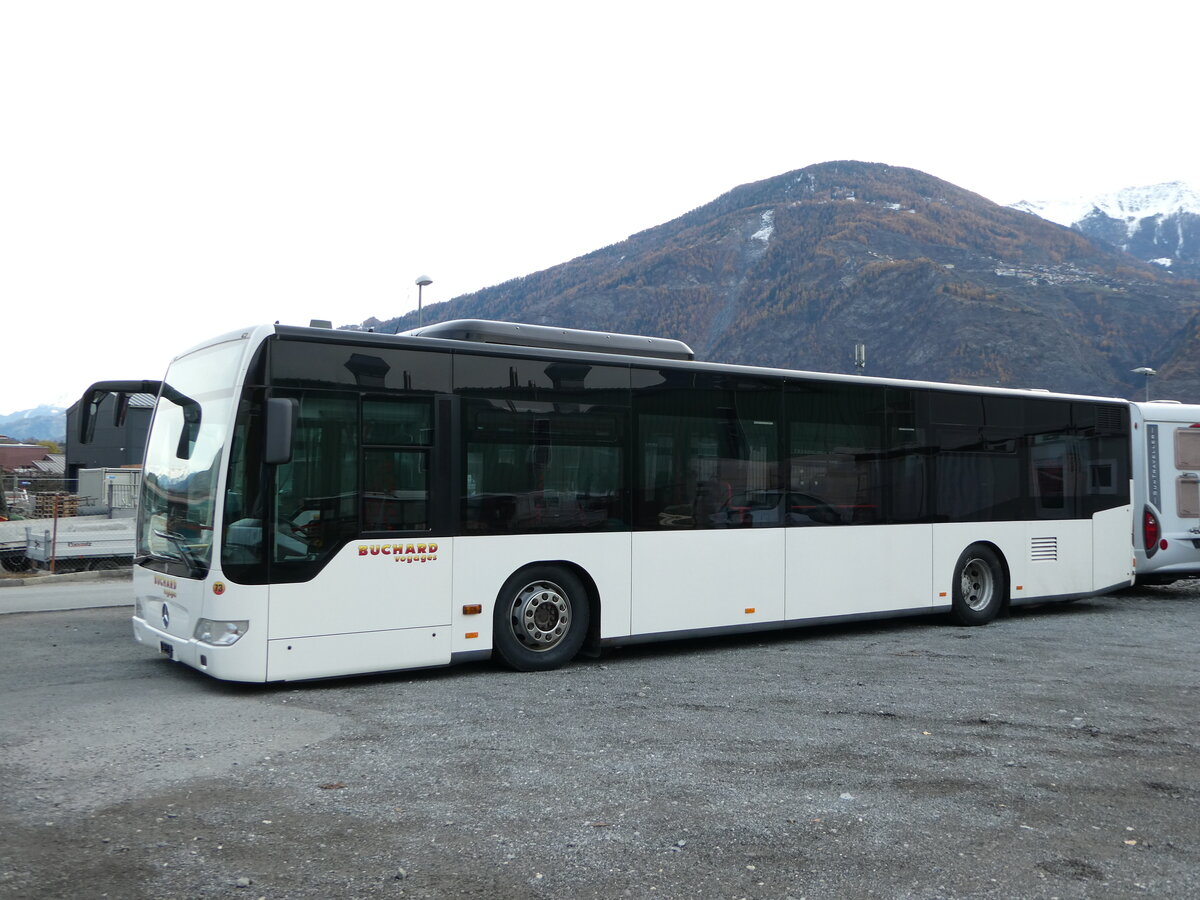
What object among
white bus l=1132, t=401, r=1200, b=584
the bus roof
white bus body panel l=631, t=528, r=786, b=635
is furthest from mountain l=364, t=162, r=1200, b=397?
the bus roof

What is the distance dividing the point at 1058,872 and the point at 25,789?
15.9 ft

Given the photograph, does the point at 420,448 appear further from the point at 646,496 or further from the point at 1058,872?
the point at 1058,872

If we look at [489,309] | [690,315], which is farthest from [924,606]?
[489,309]

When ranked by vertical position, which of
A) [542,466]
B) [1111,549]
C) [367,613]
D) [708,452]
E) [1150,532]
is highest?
[708,452]

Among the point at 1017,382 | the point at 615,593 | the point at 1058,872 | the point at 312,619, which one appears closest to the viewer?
the point at 1058,872

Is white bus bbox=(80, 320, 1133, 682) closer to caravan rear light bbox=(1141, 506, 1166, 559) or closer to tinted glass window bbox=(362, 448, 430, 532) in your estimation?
tinted glass window bbox=(362, 448, 430, 532)

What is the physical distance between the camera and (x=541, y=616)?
9.02 metres

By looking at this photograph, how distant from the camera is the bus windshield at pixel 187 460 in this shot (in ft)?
25.7

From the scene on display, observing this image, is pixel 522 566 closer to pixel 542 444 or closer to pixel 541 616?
pixel 541 616

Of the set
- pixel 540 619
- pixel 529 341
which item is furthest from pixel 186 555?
pixel 529 341

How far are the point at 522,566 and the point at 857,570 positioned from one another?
409 centimetres

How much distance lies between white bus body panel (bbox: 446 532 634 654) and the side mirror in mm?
1707

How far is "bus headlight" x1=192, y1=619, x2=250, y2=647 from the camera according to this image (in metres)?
7.59

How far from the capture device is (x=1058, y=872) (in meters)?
4.32
